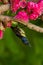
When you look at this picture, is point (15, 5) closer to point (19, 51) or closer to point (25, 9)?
point (25, 9)

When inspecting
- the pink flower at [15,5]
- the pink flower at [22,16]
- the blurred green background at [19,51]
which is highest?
the pink flower at [15,5]

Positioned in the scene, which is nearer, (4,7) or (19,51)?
(4,7)

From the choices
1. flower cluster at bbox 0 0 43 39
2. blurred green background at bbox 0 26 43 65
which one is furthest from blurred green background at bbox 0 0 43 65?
flower cluster at bbox 0 0 43 39

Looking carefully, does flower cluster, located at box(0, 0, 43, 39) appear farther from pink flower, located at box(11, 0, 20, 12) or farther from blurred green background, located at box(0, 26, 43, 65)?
blurred green background, located at box(0, 26, 43, 65)

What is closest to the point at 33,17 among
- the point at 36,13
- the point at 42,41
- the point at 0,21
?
the point at 36,13

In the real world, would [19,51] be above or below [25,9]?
below

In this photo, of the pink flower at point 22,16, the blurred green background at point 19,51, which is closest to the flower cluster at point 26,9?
the pink flower at point 22,16

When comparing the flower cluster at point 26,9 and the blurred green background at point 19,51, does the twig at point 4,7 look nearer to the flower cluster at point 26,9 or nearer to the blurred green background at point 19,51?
the flower cluster at point 26,9

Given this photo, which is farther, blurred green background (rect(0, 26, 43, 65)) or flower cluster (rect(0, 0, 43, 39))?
blurred green background (rect(0, 26, 43, 65))

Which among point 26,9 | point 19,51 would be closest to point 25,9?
point 26,9
